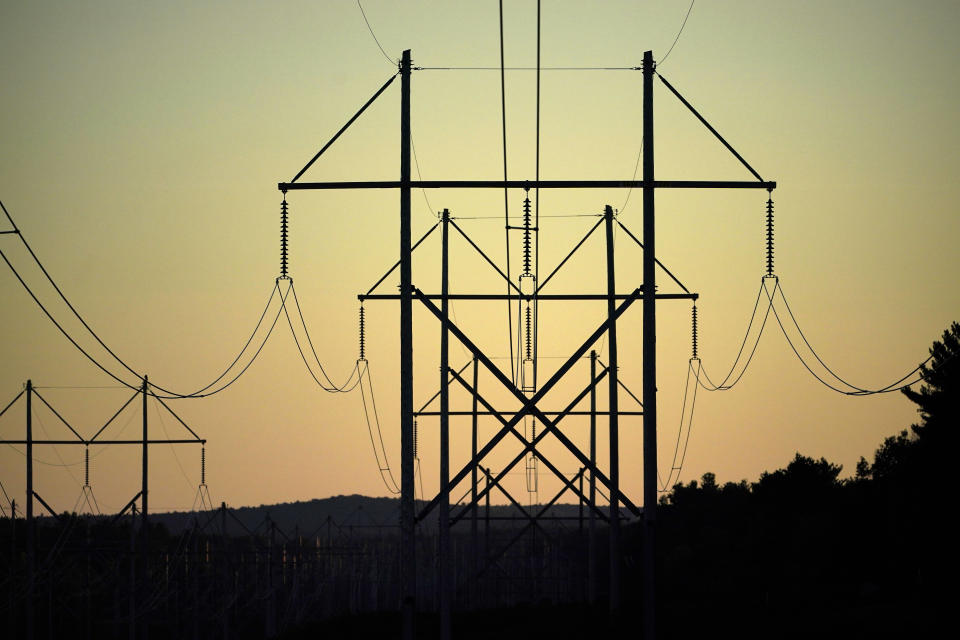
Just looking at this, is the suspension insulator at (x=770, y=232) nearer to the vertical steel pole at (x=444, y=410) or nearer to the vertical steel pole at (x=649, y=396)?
the vertical steel pole at (x=649, y=396)

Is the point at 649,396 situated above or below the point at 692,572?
above

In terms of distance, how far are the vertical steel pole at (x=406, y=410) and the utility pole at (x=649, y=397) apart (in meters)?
3.19

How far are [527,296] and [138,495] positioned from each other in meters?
21.9

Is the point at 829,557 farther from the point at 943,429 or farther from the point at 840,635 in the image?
the point at 840,635

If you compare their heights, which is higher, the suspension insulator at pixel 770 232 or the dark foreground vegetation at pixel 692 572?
the suspension insulator at pixel 770 232

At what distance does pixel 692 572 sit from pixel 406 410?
62.0 meters

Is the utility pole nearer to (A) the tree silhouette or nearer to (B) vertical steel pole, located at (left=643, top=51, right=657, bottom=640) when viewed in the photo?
(B) vertical steel pole, located at (left=643, top=51, right=657, bottom=640)

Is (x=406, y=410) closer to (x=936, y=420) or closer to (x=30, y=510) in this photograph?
(x=30, y=510)

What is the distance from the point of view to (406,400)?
2416 centimetres

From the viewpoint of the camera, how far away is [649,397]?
23859mm

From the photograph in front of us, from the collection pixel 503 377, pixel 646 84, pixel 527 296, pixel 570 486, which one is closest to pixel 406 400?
pixel 503 377

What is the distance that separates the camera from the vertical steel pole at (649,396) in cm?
2302

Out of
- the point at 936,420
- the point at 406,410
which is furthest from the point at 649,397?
the point at 936,420

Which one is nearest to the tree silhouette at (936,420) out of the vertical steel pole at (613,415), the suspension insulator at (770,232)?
the vertical steel pole at (613,415)
